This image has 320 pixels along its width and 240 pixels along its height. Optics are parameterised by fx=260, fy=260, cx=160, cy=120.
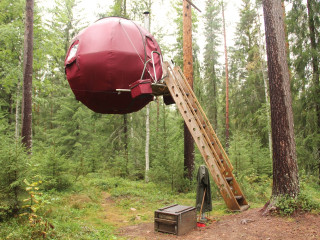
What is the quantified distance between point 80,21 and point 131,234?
1763 cm

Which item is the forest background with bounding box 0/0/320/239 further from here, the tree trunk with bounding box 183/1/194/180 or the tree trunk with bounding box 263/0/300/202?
the tree trunk with bounding box 263/0/300/202

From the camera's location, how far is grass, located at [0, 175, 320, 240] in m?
5.37

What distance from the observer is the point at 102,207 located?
8.78 meters

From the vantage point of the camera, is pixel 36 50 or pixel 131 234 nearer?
pixel 131 234

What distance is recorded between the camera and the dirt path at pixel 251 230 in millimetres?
4938

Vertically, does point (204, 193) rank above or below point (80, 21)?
below

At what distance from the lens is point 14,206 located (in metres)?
5.80

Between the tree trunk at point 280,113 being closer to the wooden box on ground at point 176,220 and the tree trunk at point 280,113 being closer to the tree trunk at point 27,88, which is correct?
the wooden box on ground at point 176,220

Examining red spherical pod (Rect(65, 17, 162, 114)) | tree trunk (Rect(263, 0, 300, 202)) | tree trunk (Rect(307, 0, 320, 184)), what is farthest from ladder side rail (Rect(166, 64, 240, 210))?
tree trunk (Rect(307, 0, 320, 184))

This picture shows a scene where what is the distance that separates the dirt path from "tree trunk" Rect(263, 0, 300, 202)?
66 cm

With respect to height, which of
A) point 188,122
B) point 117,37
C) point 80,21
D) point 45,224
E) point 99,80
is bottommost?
point 45,224

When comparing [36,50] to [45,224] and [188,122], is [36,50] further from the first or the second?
[45,224]

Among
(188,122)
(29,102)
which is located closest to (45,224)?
(188,122)

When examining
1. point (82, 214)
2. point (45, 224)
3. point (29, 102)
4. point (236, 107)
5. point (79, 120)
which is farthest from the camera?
point (236, 107)
